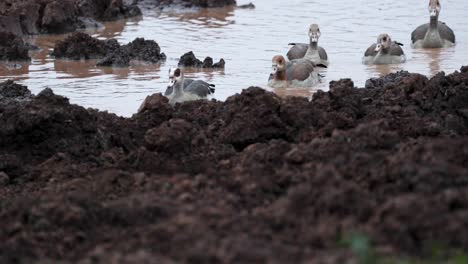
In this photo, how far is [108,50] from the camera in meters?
20.4

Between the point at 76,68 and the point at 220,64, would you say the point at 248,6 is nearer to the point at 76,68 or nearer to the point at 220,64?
the point at 76,68

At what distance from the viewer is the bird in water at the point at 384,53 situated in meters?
19.0

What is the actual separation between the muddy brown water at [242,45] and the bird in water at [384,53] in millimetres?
172

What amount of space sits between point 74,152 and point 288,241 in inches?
182

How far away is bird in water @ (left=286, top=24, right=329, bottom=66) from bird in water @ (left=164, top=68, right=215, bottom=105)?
326cm

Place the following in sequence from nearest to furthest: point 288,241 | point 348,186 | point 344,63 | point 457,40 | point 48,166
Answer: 1. point 288,241
2. point 348,186
3. point 48,166
4. point 344,63
5. point 457,40

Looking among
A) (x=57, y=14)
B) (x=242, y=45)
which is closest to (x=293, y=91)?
(x=242, y=45)

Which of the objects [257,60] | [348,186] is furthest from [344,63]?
[348,186]

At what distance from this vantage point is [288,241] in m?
6.26

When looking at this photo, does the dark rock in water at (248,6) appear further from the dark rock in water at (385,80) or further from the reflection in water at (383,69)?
the dark rock in water at (385,80)

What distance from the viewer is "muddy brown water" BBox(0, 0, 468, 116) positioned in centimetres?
1733

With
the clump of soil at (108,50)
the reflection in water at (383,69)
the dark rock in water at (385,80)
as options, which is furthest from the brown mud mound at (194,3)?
the dark rock in water at (385,80)

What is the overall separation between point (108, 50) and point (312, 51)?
11.9 ft

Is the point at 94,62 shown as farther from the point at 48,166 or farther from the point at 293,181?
the point at 293,181
